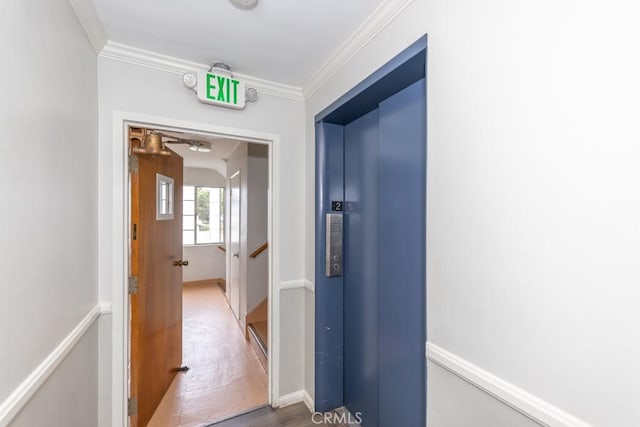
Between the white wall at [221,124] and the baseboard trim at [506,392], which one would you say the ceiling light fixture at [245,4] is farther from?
the baseboard trim at [506,392]

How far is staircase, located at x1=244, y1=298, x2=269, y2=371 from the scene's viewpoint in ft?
8.88

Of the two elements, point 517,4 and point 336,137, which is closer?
point 517,4

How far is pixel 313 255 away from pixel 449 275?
1093mm

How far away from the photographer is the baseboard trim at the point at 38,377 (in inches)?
28.9

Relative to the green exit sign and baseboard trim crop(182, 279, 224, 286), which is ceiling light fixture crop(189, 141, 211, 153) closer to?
the green exit sign

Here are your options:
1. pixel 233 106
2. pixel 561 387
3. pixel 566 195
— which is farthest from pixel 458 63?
pixel 233 106

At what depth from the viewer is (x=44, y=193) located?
940 mm

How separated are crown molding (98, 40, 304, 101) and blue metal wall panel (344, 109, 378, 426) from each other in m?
0.63

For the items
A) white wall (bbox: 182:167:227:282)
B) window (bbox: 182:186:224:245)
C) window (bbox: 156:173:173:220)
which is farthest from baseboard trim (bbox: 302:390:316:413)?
window (bbox: 182:186:224:245)

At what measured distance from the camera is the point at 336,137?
75.7 inches

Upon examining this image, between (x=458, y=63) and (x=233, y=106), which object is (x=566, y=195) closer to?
(x=458, y=63)

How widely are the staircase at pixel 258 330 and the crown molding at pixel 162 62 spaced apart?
2323 millimetres

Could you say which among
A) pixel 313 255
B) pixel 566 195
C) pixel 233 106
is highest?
pixel 233 106

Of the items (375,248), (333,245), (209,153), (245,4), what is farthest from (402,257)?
(209,153)
